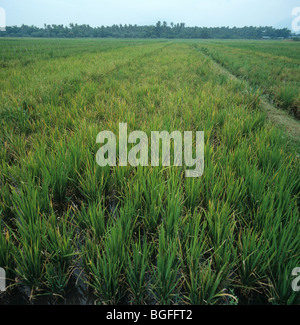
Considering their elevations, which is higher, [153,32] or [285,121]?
[153,32]

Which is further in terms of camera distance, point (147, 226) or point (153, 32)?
point (153, 32)

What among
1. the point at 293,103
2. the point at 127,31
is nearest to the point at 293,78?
the point at 293,103

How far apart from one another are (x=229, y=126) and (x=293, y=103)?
236 cm

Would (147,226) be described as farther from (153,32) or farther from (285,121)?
(153,32)

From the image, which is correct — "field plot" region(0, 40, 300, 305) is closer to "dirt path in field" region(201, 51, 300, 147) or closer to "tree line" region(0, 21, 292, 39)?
"dirt path in field" region(201, 51, 300, 147)

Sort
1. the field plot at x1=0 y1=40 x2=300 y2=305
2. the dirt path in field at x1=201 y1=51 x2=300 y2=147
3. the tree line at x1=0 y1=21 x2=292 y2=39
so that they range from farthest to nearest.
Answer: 1. the tree line at x1=0 y1=21 x2=292 y2=39
2. the dirt path in field at x1=201 y1=51 x2=300 y2=147
3. the field plot at x1=0 y1=40 x2=300 y2=305

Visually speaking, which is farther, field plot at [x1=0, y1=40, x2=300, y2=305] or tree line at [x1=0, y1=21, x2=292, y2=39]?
tree line at [x1=0, y1=21, x2=292, y2=39]

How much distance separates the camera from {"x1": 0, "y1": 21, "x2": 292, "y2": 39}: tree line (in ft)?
230

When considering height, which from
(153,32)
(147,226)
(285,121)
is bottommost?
(147,226)

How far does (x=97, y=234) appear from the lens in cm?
101

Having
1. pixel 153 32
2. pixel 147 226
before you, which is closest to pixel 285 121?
pixel 147 226

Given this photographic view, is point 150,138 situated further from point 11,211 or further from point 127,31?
point 127,31

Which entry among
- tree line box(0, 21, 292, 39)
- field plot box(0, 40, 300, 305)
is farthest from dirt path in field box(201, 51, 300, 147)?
tree line box(0, 21, 292, 39)

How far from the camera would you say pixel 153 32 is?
7912 centimetres
